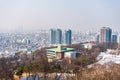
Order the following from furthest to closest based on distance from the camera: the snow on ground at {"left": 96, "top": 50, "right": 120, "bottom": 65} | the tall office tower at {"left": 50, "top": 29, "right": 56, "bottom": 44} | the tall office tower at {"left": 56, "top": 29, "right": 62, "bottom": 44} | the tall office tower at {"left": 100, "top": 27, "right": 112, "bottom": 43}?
Answer: the tall office tower at {"left": 50, "top": 29, "right": 56, "bottom": 44}
the tall office tower at {"left": 56, "top": 29, "right": 62, "bottom": 44}
the tall office tower at {"left": 100, "top": 27, "right": 112, "bottom": 43}
the snow on ground at {"left": 96, "top": 50, "right": 120, "bottom": 65}

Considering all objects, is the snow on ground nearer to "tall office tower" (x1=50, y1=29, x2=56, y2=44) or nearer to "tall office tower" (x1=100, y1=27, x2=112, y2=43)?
"tall office tower" (x1=100, y1=27, x2=112, y2=43)

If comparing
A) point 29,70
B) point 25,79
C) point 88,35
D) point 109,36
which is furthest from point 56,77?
point 88,35

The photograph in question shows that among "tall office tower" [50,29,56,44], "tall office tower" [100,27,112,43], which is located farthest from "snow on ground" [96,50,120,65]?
"tall office tower" [50,29,56,44]

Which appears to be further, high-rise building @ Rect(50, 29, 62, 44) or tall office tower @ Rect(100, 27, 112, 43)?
high-rise building @ Rect(50, 29, 62, 44)

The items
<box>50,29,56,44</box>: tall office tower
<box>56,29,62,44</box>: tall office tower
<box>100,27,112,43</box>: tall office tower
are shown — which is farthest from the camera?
<box>50,29,56,44</box>: tall office tower

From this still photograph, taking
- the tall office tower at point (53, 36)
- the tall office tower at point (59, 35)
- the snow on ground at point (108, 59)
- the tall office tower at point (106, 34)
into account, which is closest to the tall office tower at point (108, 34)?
the tall office tower at point (106, 34)

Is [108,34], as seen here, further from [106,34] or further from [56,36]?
[56,36]

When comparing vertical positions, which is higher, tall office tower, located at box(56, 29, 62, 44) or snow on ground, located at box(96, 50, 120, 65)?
tall office tower, located at box(56, 29, 62, 44)

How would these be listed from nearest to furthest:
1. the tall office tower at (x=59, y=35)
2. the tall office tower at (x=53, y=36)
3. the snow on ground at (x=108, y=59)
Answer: the snow on ground at (x=108, y=59) → the tall office tower at (x=59, y=35) → the tall office tower at (x=53, y=36)

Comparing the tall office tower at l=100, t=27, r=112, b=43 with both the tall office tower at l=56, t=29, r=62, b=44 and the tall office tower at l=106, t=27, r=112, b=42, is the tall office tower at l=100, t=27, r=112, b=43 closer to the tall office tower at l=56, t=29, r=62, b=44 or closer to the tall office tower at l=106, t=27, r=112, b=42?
the tall office tower at l=106, t=27, r=112, b=42

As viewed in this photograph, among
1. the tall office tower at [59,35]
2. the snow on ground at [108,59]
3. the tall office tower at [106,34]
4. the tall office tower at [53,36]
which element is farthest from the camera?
the tall office tower at [53,36]

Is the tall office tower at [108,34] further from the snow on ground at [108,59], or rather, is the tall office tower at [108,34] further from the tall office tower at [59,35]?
the snow on ground at [108,59]

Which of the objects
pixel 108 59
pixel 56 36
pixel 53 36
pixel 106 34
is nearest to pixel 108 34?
pixel 106 34

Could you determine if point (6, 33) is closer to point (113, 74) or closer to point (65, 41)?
point (65, 41)
